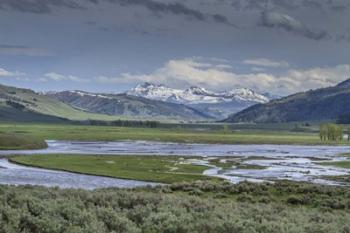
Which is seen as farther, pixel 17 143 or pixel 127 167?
pixel 17 143

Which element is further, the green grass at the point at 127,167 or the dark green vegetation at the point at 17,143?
the dark green vegetation at the point at 17,143

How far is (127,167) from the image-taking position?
98.3m

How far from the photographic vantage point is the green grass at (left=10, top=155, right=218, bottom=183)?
3241 inches

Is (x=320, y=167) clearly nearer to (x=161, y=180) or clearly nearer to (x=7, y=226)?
(x=161, y=180)

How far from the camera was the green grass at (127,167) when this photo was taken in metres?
82.3

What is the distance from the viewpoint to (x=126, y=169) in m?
94.6

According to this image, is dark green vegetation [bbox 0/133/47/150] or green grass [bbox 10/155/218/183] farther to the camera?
dark green vegetation [bbox 0/133/47/150]

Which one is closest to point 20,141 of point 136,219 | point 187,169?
point 187,169

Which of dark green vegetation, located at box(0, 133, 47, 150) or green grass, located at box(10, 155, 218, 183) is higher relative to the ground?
dark green vegetation, located at box(0, 133, 47, 150)

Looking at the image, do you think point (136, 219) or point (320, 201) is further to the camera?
point (320, 201)

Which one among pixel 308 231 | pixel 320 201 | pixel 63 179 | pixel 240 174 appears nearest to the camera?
pixel 308 231

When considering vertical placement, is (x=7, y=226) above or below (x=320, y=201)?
above

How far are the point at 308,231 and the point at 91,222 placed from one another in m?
7.40

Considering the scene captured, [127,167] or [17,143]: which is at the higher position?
[17,143]
